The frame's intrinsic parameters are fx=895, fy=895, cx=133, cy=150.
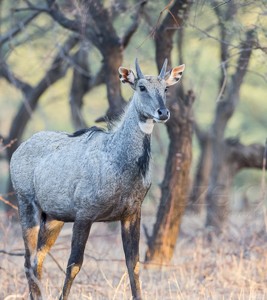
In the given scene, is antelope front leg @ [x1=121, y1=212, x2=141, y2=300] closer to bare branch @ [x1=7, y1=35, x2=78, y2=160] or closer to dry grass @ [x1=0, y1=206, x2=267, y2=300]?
dry grass @ [x1=0, y1=206, x2=267, y2=300]

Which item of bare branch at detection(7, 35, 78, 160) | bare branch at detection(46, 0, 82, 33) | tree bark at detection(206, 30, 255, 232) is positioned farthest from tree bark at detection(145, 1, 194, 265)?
bare branch at detection(7, 35, 78, 160)

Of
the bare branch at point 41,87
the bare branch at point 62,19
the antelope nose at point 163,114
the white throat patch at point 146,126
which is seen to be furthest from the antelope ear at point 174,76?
the bare branch at point 41,87

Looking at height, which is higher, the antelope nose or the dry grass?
the antelope nose

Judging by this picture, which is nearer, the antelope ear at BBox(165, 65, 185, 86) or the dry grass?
the antelope ear at BBox(165, 65, 185, 86)

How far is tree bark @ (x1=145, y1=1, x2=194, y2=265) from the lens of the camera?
11875 millimetres

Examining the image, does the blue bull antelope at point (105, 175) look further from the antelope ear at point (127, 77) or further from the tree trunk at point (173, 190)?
the tree trunk at point (173, 190)

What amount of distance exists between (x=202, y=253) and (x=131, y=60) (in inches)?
296

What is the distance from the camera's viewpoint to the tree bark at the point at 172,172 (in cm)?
1188

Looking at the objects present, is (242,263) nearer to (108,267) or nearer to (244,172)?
(108,267)

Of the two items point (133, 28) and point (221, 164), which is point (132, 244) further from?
point (221, 164)

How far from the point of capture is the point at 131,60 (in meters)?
18.5

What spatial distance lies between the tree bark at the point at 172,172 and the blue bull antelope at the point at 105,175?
3007mm

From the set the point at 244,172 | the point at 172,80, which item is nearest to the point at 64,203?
the point at 172,80

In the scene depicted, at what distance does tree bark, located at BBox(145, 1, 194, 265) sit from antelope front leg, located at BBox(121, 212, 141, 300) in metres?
3.41
